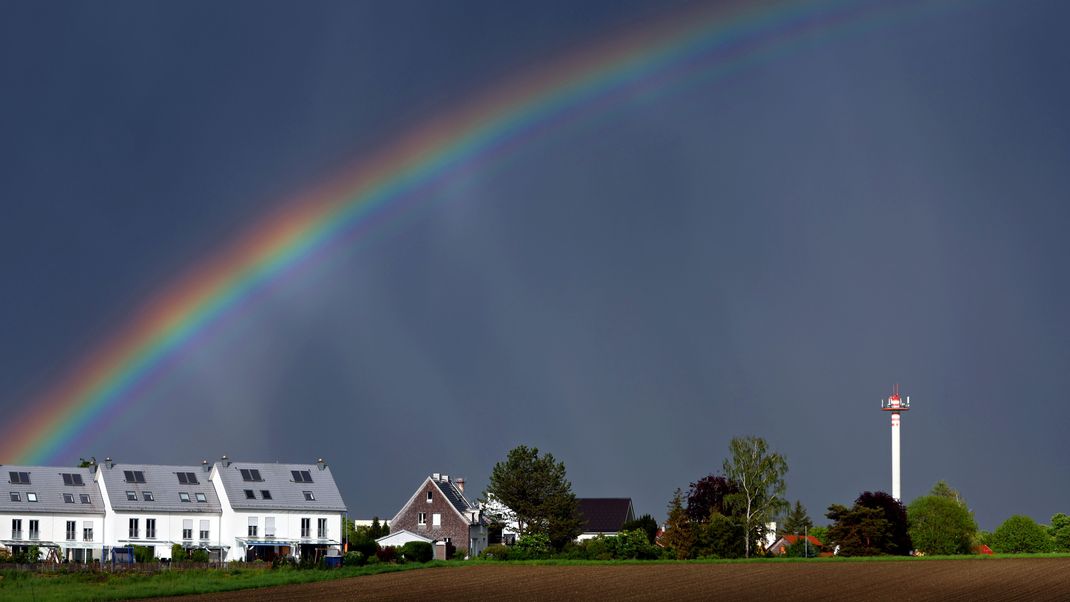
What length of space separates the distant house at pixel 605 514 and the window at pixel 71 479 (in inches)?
2378

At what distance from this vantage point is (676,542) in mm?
90875

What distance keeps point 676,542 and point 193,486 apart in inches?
1520

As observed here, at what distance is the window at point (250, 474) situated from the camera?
4085 inches

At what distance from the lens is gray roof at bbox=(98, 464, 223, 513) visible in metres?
99.4

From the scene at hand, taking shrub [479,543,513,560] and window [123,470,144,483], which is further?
window [123,470,144,483]

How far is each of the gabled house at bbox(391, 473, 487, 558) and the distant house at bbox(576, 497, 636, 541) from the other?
32.0 m

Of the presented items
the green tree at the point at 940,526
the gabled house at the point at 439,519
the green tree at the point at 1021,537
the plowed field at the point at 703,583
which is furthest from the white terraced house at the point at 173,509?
the green tree at the point at 1021,537

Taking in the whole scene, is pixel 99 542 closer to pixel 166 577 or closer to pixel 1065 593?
pixel 166 577

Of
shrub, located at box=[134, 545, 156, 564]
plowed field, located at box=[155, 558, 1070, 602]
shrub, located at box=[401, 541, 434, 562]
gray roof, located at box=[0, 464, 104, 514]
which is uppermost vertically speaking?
gray roof, located at box=[0, 464, 104, 514]

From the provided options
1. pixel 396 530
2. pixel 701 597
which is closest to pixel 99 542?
pixel 396 530

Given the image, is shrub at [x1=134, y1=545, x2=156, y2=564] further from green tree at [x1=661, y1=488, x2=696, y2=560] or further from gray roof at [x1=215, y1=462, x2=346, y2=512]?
green tree at [x1=661, y1=488, x2=696, y2=560]

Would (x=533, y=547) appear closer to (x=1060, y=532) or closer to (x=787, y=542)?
(x=787, y=542)

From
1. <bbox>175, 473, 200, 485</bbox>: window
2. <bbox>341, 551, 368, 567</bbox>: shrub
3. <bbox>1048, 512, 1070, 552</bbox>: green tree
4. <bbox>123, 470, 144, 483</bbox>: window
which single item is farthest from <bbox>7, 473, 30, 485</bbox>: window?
<bbox>1048, 512, 1070, 552</bbox>: green tree

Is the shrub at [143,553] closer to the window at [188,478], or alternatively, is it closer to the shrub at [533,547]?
the window at [188,478]
